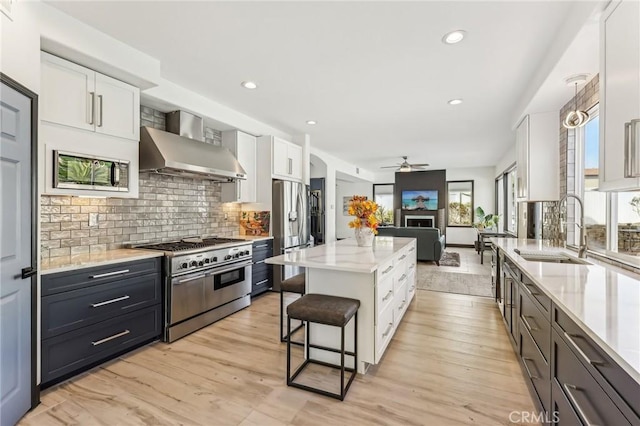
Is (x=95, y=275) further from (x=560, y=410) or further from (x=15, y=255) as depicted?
(x=560, y=410)

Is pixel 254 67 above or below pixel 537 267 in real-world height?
above

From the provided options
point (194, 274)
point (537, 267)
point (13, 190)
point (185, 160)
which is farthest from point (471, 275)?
point (13, 190)

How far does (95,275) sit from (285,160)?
3.16 metres

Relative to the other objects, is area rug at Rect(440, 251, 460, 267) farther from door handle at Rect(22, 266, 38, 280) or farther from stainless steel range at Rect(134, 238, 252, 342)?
door handle at Rect(22, 266, 38, 280)

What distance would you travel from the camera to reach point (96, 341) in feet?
7.69

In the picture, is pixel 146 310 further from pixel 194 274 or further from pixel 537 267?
pixel 537 267

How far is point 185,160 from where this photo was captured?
3.19 metres

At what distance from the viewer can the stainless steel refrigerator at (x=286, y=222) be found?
4613 millimetres

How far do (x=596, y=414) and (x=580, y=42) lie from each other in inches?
88.9

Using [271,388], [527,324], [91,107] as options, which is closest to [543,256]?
[527,324]

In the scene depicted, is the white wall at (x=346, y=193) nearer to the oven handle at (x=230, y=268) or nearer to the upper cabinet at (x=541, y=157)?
the oven handle at (x=230, y=268)

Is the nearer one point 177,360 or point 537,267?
point 537,267

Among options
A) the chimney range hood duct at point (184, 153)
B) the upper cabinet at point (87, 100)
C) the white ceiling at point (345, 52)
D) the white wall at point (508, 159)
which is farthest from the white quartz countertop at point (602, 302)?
the white wall at point (508, 159)

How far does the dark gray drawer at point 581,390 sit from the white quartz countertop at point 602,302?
13 centimetres
